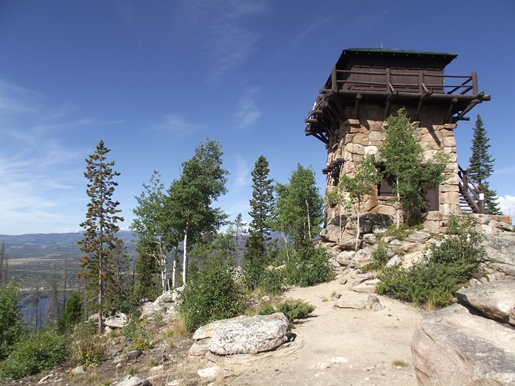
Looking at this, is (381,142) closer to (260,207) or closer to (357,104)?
(357,104)

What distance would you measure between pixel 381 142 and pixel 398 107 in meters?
2.91

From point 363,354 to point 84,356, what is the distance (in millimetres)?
8660

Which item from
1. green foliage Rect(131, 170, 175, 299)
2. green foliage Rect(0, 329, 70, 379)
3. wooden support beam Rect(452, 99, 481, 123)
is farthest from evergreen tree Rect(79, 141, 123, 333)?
Answer: wooden support beam Rect(452, 99, 481, 123)

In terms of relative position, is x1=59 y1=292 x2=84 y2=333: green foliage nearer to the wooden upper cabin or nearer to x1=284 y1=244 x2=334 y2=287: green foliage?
x1=284 y1=244 x2=334 y2=287: green foliage

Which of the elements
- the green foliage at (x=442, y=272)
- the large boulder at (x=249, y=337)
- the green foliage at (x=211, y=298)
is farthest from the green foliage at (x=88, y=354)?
the green foliage at (x=442, y=272)

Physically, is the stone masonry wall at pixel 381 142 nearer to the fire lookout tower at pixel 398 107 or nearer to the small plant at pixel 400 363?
the fire lookout tower at pixel 398 107

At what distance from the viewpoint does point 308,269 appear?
16656mm

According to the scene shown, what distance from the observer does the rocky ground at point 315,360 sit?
620 cm

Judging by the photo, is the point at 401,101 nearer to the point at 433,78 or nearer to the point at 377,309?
the point at 433,78

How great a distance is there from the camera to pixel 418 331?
15.0 feet

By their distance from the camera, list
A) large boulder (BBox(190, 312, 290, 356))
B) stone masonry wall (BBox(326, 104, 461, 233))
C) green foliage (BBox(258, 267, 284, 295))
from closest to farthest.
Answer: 1. large boulder (BBox(190, 312, 290, 356))
2. green foliage (BBox(258, 267, 284, 295))
3. stone masonry wall (BBox(326, 104, 461, 233))

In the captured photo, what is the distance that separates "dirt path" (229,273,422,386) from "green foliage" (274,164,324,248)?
1660cm

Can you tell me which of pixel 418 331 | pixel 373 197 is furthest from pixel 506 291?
pixel 373 197

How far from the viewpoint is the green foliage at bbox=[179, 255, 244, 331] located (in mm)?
10773
